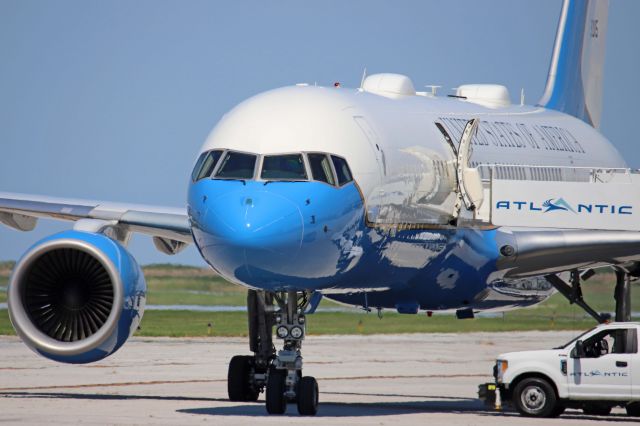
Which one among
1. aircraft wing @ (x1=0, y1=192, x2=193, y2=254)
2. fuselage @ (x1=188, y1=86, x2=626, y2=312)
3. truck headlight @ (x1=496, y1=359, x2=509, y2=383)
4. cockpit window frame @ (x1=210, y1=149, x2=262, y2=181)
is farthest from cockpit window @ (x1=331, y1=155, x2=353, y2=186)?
aircraft wing @ (x1=0, y1=192, x2=193, y2=254)

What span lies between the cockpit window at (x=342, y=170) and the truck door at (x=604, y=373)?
171 inches

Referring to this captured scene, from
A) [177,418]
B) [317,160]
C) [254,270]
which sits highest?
[317,160]

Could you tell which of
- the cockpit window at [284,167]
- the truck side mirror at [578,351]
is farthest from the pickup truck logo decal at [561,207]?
the cockpit window at [284,167]

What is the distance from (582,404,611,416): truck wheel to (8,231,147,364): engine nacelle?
22.8 ft

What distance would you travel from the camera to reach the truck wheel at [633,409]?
24031mm

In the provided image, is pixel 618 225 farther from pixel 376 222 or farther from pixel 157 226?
pixel 157 226

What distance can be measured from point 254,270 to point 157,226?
5.99 meters

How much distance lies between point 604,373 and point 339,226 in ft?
15.2

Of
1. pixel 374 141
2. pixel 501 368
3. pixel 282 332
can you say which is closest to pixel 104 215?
pixel 282 332

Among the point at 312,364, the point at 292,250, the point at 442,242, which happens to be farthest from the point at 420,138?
the point at 312,364

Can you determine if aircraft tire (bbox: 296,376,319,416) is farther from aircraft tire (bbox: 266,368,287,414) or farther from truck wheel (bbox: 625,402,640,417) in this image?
truck wheel (bbox: 625,402,640,417)

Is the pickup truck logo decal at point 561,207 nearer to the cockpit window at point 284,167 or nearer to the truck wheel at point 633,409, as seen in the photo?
the truck wheel at point 633,409

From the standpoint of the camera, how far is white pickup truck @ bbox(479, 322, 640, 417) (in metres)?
23.8

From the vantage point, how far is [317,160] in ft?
74.2
